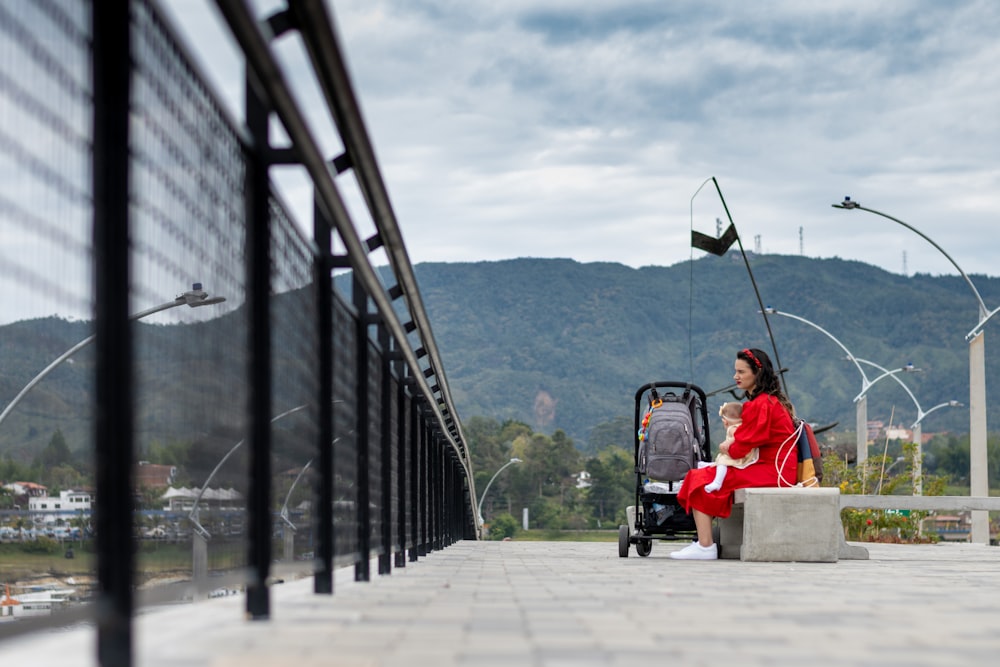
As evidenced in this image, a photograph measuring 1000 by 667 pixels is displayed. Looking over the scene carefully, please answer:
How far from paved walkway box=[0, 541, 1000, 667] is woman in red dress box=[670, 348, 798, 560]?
15.5 ft

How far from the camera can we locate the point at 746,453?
42.4 ft

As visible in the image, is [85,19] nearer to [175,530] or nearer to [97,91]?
[97,91]

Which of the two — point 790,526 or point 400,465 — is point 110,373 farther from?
point 790,526

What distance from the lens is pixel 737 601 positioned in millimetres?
6453

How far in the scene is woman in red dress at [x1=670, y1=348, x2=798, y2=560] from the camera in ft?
42.0

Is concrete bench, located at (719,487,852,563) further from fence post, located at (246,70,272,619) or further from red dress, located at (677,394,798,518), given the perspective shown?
fence post, located at (246,70,272,619)

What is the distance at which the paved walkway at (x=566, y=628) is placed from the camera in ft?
13.0

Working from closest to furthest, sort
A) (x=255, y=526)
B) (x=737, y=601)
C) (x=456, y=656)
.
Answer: (x=456, y=656)
(x=255, y=526)
(x=737, y=601)

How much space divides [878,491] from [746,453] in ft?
55.5

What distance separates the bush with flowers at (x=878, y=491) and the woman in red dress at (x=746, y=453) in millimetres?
11580

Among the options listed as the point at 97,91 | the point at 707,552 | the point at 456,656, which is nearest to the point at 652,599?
the point at 456,656

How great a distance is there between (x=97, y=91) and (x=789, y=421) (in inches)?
394

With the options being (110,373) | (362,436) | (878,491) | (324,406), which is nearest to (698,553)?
(362,436)

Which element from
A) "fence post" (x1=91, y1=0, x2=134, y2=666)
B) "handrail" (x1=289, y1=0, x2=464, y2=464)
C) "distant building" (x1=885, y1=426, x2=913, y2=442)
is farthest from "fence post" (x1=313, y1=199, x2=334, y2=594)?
"distant building" (x1=885, y1=426, x2=913, y2=442)
